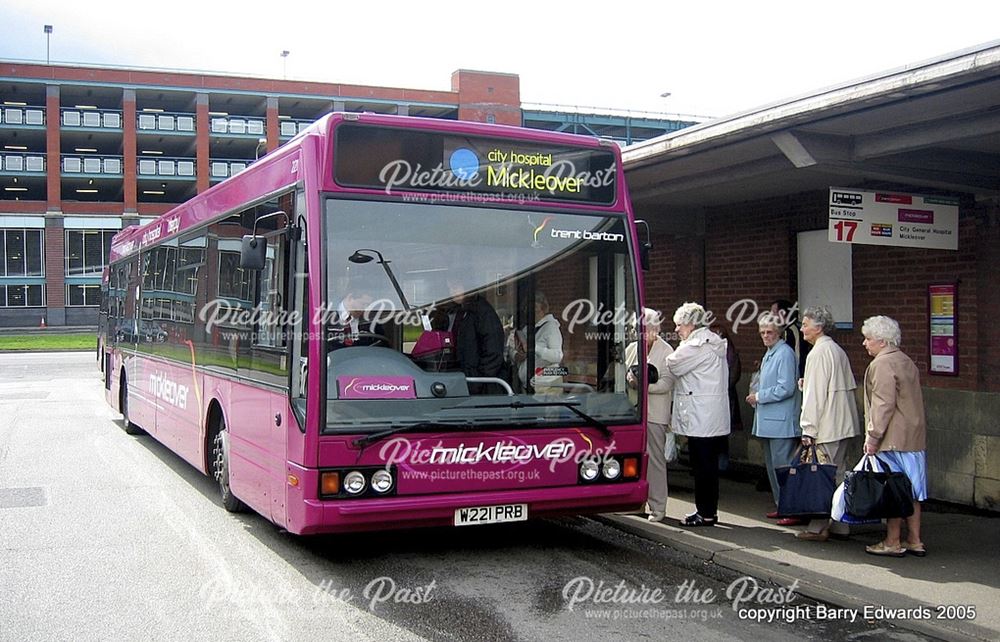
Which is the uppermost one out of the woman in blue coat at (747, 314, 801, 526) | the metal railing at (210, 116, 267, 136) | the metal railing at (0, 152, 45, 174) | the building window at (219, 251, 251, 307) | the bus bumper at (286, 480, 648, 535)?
the metal railing at (210, 116, 267, 136)

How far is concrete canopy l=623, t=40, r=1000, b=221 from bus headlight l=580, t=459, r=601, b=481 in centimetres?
298

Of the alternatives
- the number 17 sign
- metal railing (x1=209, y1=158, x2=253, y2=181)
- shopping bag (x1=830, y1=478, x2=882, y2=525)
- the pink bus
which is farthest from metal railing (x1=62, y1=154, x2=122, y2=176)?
shopping bag (x1=830, y1=478, x2=882, y2=525)

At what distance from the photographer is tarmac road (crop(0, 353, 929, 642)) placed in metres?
5.35

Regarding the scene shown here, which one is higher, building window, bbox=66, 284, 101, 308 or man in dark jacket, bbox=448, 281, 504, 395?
building window, bbox=66, 284, 101, 308

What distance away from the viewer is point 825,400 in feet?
24.2

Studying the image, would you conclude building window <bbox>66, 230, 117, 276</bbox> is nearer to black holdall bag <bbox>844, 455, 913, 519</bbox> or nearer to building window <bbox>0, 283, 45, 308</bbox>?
building window <bbox>0, 283, 45, 308</bbox>

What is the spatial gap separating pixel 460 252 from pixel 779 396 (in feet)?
10.5

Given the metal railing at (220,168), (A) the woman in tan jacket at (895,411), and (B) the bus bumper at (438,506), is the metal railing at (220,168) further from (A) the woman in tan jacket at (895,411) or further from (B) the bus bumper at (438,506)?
(A) the woman in tan jacket at (895,411)

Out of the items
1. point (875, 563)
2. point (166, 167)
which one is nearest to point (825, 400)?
point (875, 563)

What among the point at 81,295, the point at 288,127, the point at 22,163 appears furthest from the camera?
the point at 288,127

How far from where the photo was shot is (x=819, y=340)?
7.46 metres

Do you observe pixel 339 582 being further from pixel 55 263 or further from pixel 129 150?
pixel 55 263

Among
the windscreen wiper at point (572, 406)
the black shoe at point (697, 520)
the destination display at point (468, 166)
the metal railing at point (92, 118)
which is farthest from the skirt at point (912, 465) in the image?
the metal railing at point (92, 118)

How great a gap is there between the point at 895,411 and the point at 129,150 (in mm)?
61310
